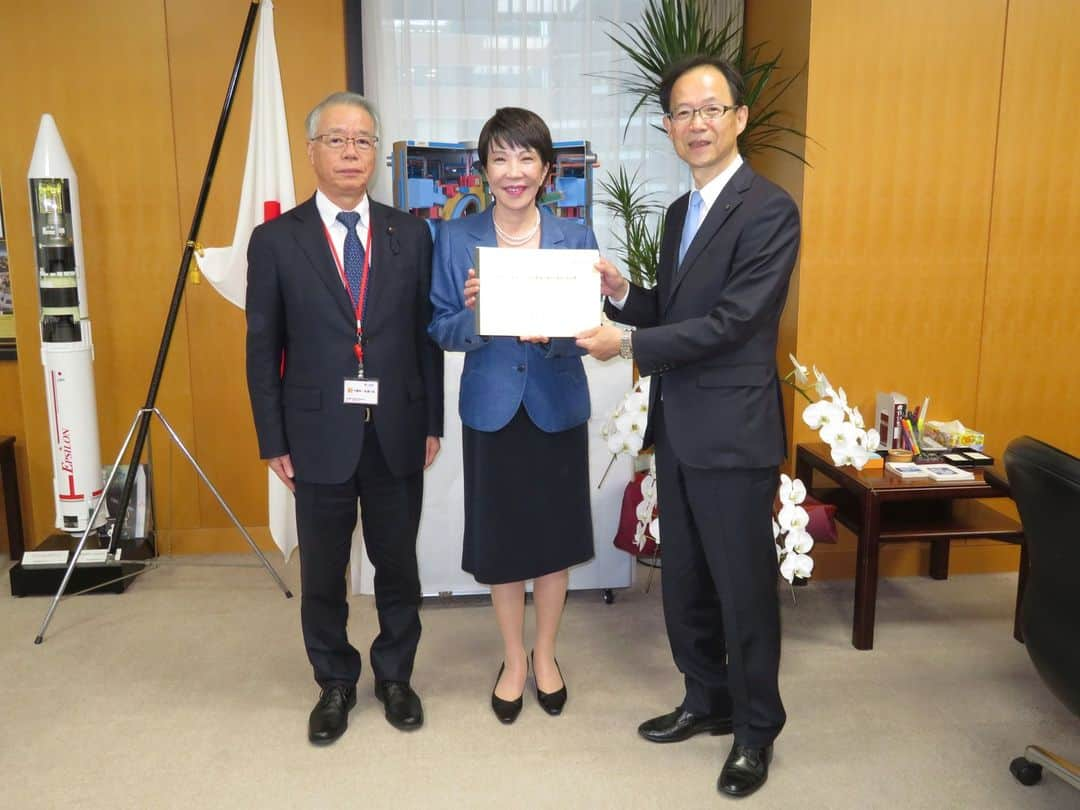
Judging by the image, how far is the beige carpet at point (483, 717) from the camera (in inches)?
88.0

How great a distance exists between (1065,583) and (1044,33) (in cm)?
248

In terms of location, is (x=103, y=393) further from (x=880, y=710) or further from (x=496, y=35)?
(x=880, y=710)

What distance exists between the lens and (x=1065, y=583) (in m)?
1.84

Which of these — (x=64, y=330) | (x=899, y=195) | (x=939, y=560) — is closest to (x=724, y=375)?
(x=899, y=195)

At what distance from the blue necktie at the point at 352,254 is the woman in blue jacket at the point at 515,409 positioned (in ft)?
0.65

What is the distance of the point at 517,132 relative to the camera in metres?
2.20

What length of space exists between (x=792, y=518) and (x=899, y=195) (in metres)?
1.46

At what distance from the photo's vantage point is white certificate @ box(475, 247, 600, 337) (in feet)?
7.01

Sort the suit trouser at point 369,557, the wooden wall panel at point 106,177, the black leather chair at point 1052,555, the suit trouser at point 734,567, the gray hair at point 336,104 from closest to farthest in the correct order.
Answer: the black leather chair at point 1052,555
the suit trouser at point 734,567
the gray hair at point 336,104
the suit trouser at point 369,557
the wooden wall panel at point 106,177

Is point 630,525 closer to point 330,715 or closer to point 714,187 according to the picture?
point 330,715

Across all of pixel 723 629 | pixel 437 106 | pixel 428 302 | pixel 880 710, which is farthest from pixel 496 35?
pixel 880 710

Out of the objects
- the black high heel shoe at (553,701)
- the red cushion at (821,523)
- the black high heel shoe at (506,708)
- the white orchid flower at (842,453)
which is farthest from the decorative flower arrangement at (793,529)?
the black high heel shoe at (506,708)

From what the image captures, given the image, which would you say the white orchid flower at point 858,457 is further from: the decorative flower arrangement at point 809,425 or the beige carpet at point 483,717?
the beige carpet at point 483,717

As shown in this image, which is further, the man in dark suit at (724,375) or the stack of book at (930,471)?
the stack of book at (930,471)
